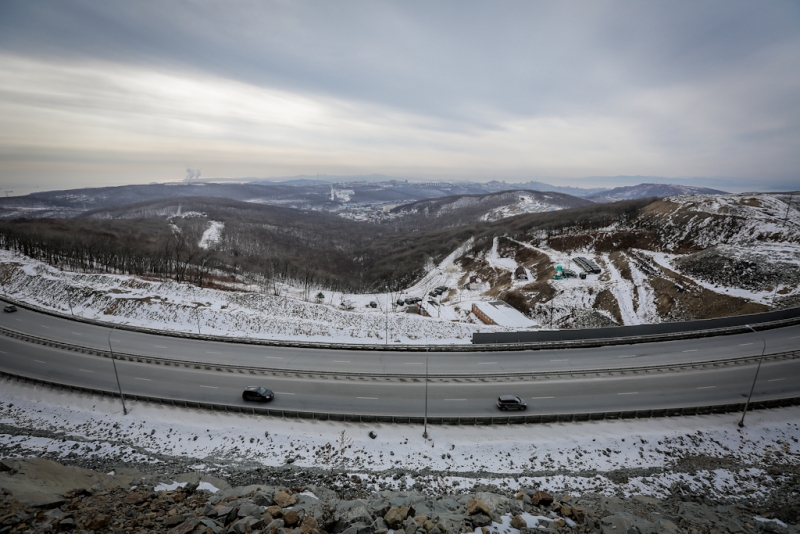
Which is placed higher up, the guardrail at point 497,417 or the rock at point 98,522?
the rock at point 98,522


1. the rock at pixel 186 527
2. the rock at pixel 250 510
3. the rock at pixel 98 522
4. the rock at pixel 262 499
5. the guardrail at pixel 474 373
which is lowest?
the guardrail at pixel 474 373

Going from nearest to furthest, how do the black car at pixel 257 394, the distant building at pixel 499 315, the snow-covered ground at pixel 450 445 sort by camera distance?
the snow-covered ground at pixel 450 445
the black car at pixel 257 394
the distant building at pixel 499 315

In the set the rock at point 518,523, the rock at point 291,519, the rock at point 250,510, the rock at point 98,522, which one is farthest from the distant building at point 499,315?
the rock at point 98,522

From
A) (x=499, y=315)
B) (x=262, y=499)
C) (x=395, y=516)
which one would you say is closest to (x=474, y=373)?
(x=395, y=516)

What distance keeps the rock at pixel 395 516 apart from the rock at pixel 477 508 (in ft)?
8.89

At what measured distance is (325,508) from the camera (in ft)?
43.5

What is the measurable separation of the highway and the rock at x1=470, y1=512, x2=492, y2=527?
10108 millimetres

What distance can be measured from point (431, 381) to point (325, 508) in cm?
1478

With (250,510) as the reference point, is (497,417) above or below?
below

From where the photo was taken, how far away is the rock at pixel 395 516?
12.4 meters

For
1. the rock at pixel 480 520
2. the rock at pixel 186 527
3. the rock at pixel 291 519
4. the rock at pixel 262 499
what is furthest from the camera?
the rock at pixel 262 499

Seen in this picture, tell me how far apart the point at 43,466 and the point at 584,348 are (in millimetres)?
39078

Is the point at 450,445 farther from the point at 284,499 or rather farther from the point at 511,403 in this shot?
the point at 284,499

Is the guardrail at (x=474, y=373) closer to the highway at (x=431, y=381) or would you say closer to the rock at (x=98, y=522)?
the highway at (x=431, y=381)
